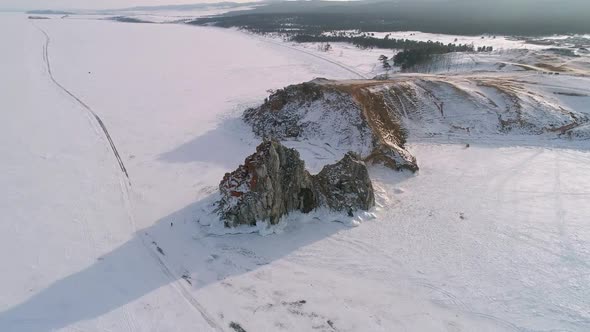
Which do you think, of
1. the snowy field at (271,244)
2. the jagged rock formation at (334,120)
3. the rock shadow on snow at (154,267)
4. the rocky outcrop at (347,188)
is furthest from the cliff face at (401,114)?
the rock shadow on snow at (154,267)

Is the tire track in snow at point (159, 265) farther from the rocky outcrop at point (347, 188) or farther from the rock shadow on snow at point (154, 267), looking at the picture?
the rocky outcrop at point (347, 188)

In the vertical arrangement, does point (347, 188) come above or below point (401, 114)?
below

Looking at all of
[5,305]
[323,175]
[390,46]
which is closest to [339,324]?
[323,175]

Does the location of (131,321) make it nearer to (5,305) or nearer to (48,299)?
(48,299)

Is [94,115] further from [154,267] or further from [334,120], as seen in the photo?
[154,267]

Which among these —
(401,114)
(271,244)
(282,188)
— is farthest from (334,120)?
(271,244)
